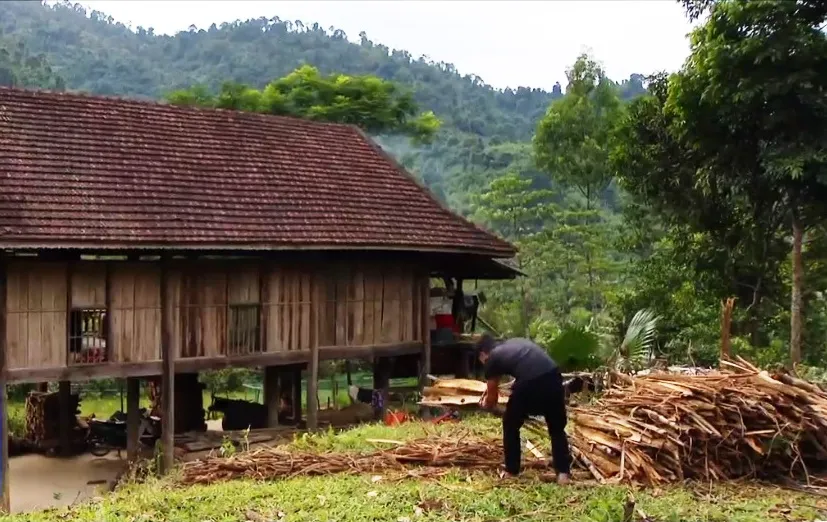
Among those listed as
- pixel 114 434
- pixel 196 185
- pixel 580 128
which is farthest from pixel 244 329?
pixel 580 128

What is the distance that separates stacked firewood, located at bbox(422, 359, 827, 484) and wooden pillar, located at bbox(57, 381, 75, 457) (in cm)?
1261

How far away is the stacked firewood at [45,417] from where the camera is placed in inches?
724

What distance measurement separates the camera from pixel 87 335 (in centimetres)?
1364

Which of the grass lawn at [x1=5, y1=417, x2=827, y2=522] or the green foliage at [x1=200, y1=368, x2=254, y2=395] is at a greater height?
the grass lawn at [x1=5, y1=417, x2=827, y2=522]

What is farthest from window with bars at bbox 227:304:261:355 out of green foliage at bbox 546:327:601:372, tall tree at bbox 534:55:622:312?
tall tree at bbox 534:55:622:312

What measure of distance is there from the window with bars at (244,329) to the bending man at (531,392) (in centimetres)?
789

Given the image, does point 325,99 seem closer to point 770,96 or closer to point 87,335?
point 87,335

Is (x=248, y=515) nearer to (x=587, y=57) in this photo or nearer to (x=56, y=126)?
(x=56, y=126)

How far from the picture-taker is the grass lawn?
7188 mm

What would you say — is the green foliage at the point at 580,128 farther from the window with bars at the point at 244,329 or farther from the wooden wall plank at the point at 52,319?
the wooden wall plank at the point at 52,319

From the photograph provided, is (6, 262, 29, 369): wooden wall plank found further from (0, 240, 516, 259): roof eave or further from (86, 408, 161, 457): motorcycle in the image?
(86, 408, 161, 457): motorcycle

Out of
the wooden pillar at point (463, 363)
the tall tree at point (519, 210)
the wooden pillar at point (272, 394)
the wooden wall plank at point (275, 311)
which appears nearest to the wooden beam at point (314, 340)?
the wooden wall plank at point (275, 311)

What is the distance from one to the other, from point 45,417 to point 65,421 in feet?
2.19

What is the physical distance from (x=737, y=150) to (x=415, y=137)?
49.6 ft
